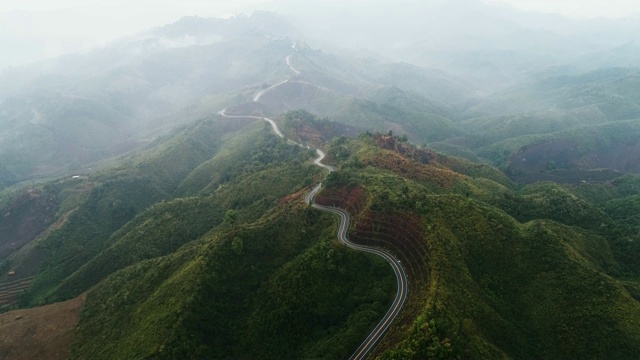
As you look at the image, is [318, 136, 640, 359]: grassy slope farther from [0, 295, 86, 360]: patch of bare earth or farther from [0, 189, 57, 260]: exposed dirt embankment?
[0, 189, 57, 260]: exposed dirt embankment

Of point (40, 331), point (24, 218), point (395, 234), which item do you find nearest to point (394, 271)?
point (395, 234)

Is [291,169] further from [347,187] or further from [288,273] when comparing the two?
[288,273]

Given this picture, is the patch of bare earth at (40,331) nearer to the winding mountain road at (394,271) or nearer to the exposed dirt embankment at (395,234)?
the winding mountain road at (394,271)

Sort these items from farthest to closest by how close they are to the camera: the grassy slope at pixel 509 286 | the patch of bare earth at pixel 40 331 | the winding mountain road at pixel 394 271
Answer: the patch of bare earth at pixel 40 331 < the winding mountain road at pixel 394 271 < the grassy slope at pixel 509 286

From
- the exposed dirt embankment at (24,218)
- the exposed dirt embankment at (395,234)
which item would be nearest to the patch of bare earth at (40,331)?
the exposed dirt embankment at (395,234)

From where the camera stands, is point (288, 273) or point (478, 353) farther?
point (288, 273)

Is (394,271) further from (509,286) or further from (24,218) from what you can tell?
(24,218)

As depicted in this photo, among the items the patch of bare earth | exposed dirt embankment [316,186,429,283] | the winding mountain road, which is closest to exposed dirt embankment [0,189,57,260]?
the patch of bare earth

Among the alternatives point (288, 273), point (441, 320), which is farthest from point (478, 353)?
point (288, 273)
